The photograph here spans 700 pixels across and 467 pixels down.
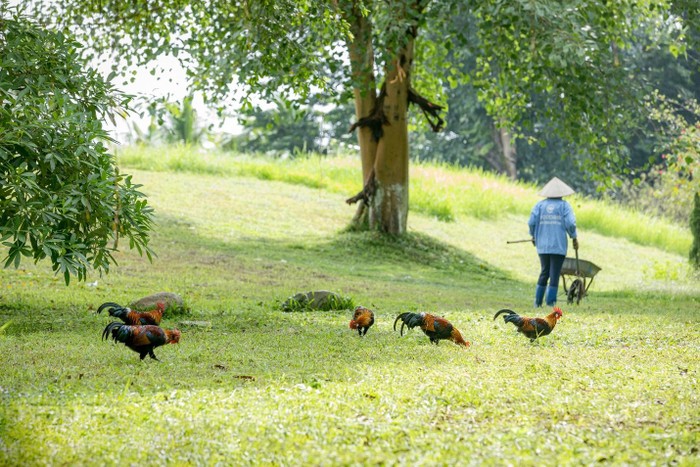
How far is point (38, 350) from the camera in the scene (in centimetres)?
812

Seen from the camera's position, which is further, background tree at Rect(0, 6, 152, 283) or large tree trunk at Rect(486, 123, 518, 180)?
large tree trunk at Rect(486, 123, 518, 180)

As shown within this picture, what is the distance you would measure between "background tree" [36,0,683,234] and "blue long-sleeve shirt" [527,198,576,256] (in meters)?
3.43

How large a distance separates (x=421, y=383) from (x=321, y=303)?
16.3ft

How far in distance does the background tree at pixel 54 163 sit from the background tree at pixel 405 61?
137 inches

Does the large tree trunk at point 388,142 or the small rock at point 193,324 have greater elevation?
the large tree trunk at point 388,142

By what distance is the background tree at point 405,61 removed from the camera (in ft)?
49.3

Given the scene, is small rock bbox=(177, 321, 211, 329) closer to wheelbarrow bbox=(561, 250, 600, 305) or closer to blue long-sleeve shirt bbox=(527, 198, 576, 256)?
blue long-sleeve shirt bbox=(527, 198, 576, 256)

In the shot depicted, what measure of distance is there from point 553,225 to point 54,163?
8102mm

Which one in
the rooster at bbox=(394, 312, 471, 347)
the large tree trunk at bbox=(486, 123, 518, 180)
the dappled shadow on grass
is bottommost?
the dappled shadow on grass

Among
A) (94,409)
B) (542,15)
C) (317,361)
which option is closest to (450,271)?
(542,15)

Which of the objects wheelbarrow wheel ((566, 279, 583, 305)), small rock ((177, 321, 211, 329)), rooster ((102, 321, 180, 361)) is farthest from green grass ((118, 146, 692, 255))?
rooster ((102, 321, 180, 361))

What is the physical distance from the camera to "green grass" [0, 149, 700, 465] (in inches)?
201

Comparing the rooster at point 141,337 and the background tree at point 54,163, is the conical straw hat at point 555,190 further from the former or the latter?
the rooster at point 141,337

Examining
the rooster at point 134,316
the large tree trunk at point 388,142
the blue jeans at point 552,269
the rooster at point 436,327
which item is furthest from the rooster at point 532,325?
the large tree trunk at point 388,142
